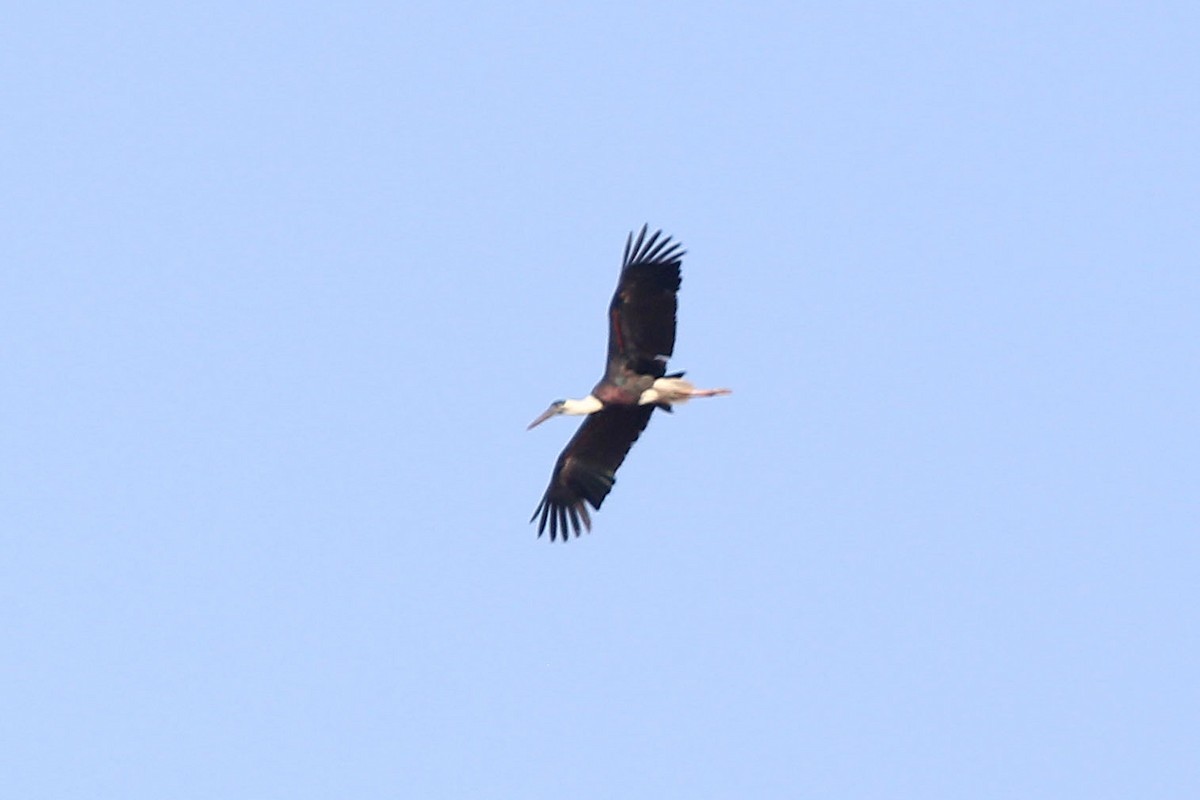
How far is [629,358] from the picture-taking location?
3116cm

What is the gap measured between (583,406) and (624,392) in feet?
2.47

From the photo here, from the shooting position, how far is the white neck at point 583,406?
31.8 meters

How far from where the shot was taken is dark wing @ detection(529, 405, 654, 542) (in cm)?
3238

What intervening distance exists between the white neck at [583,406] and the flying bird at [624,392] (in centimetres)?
1

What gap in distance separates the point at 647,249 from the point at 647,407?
91.4 inches

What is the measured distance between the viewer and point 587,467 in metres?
32.9

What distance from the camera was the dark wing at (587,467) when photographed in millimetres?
32375

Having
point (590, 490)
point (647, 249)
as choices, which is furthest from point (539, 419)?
point (647, 249)

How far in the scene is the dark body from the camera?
30.8 m

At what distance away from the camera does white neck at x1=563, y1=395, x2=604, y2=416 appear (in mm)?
31766

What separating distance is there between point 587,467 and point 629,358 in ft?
7.73

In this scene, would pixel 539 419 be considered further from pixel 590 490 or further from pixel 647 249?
pixel 647 249

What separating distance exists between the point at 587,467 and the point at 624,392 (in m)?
1.89

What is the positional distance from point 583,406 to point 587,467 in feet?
4.34
